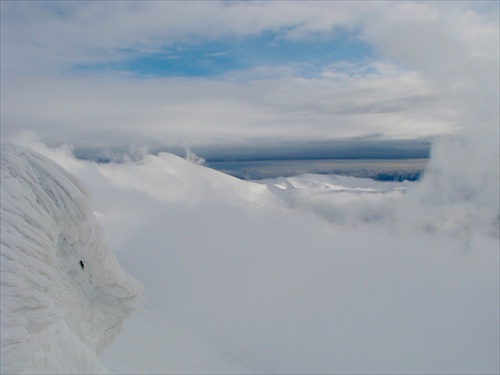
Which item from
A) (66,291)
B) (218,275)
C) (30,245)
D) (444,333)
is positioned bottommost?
(444,333)

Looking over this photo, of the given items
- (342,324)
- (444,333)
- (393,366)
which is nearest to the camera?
(393,366)

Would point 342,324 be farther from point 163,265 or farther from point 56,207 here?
point 56,207

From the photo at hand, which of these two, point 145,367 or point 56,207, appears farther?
point 145,367

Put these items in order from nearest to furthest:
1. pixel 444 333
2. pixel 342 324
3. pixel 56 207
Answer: pixel 56 207
pixel 342 324
pixel 444 333

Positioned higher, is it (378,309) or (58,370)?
(58,370)

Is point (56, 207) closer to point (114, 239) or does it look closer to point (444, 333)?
point (114, 239)

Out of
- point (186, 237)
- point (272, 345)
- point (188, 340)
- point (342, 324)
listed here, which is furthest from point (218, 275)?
point (188, 340)
